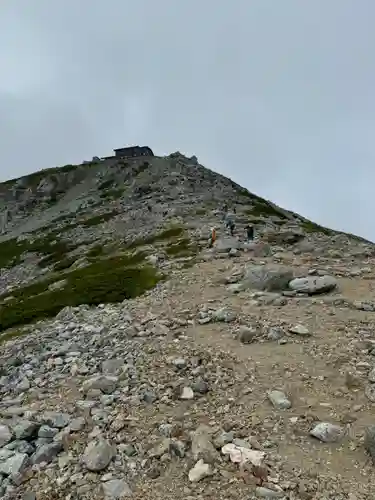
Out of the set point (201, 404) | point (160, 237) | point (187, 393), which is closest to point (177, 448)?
point (201, 404)

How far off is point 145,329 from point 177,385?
638cm

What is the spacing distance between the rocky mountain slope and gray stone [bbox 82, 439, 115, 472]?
0.10 ft

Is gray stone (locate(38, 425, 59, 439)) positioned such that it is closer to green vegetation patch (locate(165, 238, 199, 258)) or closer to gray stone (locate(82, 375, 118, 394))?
gray stone (locate(82, 375, 118, 394))

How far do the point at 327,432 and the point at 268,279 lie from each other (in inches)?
570

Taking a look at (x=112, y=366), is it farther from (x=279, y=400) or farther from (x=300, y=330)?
(x=300, y=330)

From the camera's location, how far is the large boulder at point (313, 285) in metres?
24.8

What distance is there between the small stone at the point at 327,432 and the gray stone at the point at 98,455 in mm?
4771

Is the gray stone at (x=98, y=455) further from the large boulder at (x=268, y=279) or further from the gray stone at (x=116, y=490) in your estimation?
the large boulder at (x=268, y=279)

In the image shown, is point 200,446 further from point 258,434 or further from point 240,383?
point 240,383

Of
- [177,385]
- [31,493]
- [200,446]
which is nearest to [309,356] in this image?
[177,385]

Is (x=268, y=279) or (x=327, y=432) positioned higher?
(x=268, y=279)

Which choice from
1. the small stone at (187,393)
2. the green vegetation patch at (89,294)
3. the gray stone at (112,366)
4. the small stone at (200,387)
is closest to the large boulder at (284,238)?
the green vegetation patch at (89,294)

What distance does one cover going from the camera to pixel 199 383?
15.2 metres

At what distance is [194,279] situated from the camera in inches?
1245
